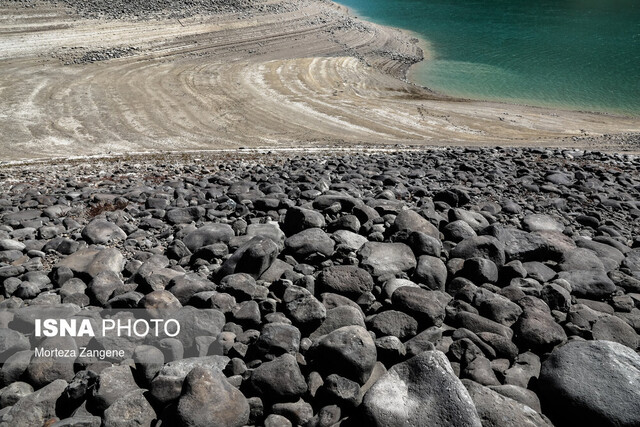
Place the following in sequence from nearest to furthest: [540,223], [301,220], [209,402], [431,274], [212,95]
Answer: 1. [209,402]
2. [431,274]
3. [301,220]
4. [540,223]
5. [212,95]

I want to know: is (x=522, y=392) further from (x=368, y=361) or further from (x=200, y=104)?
(x=200, y=104)

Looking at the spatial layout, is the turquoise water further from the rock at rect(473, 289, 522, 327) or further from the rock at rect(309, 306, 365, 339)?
the rock at rect(309, 306, 365, 339)

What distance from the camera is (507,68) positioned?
138ft

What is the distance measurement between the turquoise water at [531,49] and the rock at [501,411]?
34.4 metres

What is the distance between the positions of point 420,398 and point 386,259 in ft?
8.12

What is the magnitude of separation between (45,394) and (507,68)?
1825 inches

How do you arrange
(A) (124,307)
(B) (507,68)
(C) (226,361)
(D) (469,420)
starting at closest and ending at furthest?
(D) (469,420) → (C) (226,361) → (A) (124,307) → (B) (507,68)

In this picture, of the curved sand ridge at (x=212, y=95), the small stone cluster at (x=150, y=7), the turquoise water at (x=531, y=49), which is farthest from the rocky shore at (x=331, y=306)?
the small stone cluster at (x=150, y=7)

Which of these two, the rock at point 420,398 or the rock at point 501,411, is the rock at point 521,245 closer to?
the rock at point 501,411

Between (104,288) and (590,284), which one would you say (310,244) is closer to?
(104,288)

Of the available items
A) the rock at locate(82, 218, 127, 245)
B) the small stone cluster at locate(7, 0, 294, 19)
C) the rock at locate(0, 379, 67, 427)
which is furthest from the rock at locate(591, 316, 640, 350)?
the small stone cluster at locate(7, 0, 294, 19)

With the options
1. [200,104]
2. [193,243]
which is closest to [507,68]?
[200,104]

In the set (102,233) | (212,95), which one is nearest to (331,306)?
(102,233)

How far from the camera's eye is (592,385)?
154 inches
